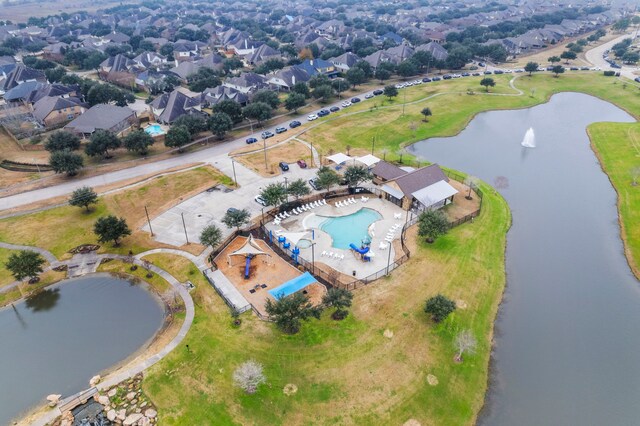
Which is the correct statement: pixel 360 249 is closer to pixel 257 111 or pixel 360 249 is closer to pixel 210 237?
pixel 210 237

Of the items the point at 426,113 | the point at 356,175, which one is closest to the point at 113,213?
the point at 356,175

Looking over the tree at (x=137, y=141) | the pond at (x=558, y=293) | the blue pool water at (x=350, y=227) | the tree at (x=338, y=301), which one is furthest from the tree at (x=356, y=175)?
the tree at (x=137, y=141)

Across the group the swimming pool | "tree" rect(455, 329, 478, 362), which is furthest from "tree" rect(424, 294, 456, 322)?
the swimming pool

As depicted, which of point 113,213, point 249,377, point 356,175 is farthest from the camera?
point 356,175

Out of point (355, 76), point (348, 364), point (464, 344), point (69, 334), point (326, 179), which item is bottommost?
point (69, 334)

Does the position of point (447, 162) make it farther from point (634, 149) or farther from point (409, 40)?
point (409, 40)

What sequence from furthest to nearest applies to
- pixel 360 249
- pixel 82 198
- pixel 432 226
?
pixel 82 198
pixel 432 226
pixel 360 249

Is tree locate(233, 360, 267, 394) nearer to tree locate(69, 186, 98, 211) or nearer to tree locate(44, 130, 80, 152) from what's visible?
tree locate(69, 186, 98, 211)
